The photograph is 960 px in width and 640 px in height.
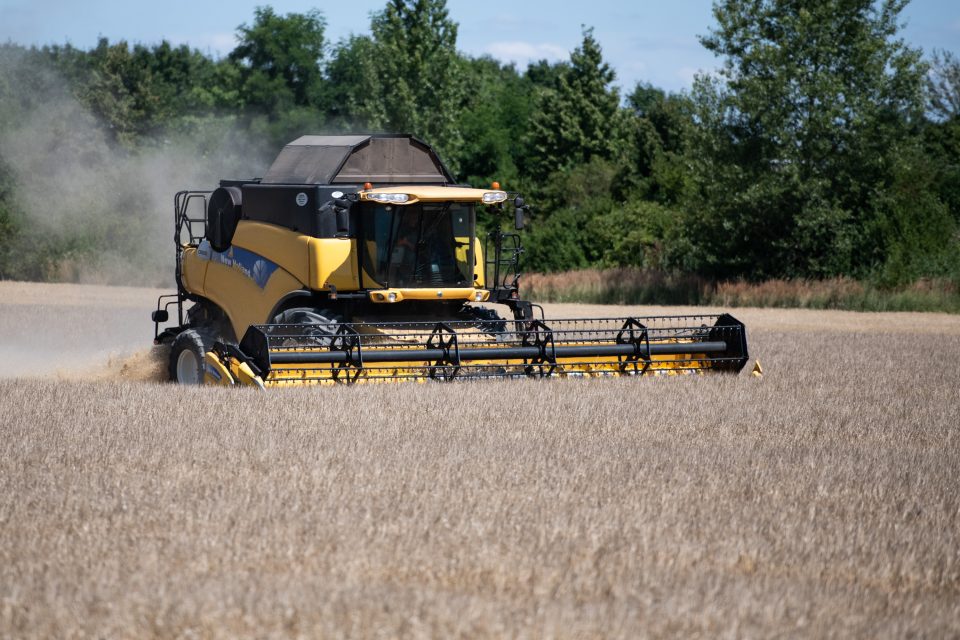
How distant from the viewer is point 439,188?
12.9 metres

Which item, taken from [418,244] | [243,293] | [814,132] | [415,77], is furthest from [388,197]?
[415,77]

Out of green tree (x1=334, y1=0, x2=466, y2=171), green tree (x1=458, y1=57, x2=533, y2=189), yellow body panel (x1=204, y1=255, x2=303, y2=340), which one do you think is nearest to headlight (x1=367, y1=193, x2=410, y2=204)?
yellow body panel (x1=204, y1=255, x2=303, y2=340)

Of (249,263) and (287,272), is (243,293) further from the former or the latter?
(287,272)

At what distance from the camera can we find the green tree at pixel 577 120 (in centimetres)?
5425

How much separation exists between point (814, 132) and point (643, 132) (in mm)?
17381

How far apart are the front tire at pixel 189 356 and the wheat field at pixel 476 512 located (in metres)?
1.17

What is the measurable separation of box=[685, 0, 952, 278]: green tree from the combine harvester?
58.1ft

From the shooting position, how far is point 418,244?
12.8 meters

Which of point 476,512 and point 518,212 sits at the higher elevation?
point 518,212

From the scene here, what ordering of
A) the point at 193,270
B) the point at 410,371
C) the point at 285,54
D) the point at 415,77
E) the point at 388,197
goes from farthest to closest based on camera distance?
the point at 285,54, the point at 415,77, the point at 193,270, the point at 388,197, the point at 410,371

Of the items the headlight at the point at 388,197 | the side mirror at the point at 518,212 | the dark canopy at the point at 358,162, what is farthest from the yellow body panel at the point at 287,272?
the dark canopy at the point at 358,162

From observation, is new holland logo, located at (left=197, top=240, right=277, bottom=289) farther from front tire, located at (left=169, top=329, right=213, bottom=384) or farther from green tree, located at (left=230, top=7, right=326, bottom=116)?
green tree, located at (left=230, top=7, right=326, bottom=116)

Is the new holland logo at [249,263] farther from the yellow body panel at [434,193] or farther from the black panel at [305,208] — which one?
the yellow body panel at [434,193]

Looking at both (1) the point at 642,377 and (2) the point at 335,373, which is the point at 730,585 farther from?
(1) the point at 642,377
